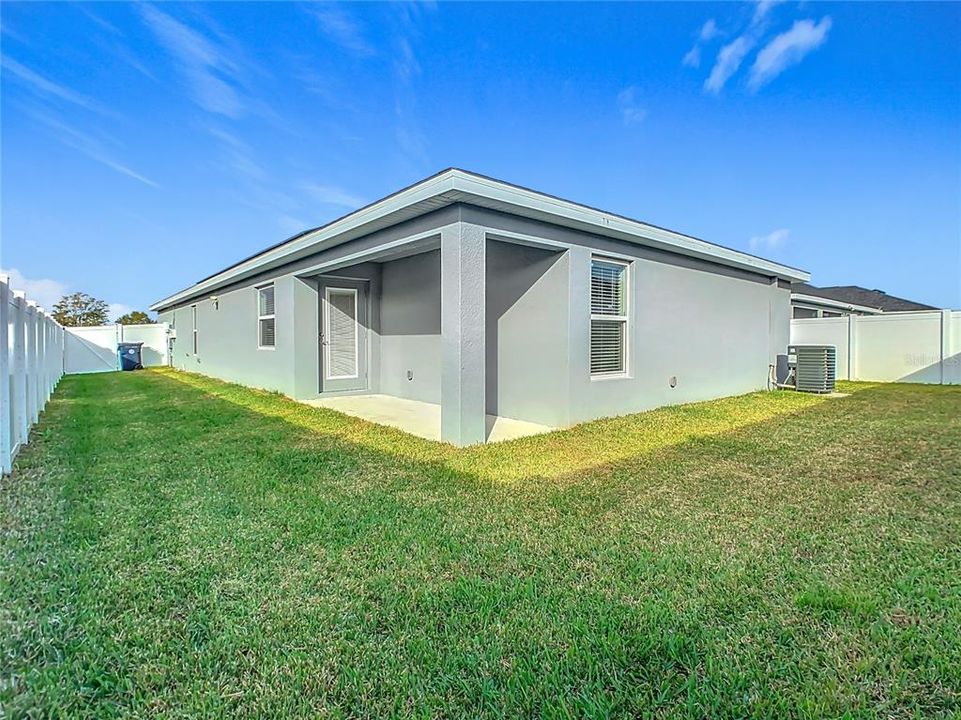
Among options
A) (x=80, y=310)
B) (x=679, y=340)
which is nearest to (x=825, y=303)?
(x=679, y=340)

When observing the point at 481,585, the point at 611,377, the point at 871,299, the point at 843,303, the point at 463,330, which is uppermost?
the point at 871,299

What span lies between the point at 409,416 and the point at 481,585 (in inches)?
206

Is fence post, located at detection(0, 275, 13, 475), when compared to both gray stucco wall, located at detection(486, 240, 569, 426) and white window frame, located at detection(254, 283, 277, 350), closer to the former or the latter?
gray stucco wall, located at detection(486, 240, 569, 426)

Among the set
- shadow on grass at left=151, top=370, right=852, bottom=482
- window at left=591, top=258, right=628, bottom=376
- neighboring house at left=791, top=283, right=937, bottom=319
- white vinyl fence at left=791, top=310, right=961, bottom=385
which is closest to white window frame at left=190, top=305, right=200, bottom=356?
shadow on grass at left=151, top=370, right=852, bottom=482

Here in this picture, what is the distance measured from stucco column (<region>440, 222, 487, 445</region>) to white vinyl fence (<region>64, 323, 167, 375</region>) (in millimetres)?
18229

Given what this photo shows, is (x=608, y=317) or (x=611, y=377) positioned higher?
(x=608, y=317)

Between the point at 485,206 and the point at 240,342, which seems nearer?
the point at 485,206

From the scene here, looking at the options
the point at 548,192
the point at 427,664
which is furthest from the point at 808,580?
the point at 548,192

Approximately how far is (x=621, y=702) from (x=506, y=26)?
→ 9809 millimetres

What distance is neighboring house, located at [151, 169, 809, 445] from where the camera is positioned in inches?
212

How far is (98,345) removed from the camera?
58.9 feet

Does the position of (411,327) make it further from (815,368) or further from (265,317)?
(815,368)

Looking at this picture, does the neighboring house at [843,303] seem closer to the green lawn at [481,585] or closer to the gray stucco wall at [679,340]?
the gray stucco wall at [679,340]

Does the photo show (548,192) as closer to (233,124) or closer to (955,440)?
(955,440)
